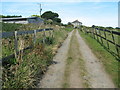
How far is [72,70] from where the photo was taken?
21.2ft

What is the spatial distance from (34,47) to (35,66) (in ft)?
7.81

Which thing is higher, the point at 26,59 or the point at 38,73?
the point at 26,59

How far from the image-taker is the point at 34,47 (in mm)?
7938

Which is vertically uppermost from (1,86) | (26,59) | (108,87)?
(26,59)

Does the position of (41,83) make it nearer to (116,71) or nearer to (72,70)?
(72,70)

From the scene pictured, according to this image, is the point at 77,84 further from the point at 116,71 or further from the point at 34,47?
the point at 34,47

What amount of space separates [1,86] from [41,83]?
4.48 ft

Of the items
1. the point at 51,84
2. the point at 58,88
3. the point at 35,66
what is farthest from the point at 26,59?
the point at 58,88

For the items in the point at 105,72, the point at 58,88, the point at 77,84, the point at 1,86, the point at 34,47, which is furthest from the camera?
the point at 34,47

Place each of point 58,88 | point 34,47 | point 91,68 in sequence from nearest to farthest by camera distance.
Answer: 1. point 58,88
2. point 91,68
3. point 34,47

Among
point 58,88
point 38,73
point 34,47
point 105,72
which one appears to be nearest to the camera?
point 58,88

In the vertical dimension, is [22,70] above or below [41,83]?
above

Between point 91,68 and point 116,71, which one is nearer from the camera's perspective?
point 116,71

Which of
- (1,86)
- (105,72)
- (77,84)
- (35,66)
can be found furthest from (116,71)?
(1,86)
